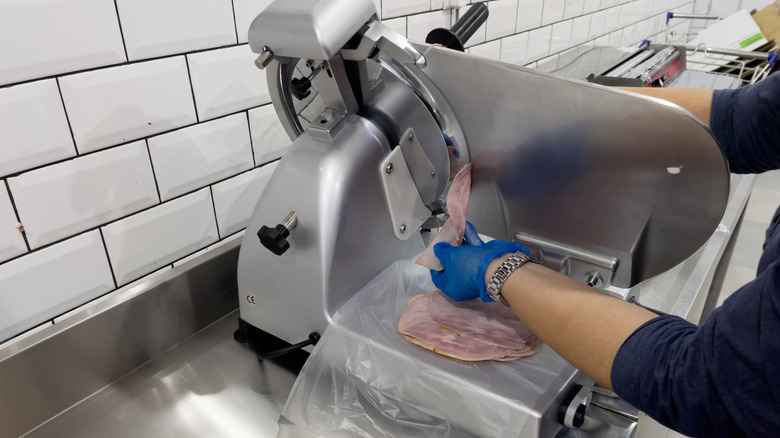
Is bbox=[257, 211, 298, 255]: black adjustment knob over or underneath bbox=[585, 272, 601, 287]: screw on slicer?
over

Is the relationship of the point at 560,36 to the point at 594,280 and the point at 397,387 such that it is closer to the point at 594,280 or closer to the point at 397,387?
the point at 594,280

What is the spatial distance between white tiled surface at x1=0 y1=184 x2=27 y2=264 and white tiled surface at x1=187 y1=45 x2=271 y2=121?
278 millimetres

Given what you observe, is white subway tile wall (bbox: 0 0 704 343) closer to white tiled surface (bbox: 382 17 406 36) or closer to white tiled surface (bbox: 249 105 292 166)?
white tiled surface (bbox: 249 105 292 166)

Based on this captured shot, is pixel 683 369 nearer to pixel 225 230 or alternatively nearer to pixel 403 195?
pixel 403 195

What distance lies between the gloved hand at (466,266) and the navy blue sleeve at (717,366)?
17 centimetres

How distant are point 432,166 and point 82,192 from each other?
0.46 metres

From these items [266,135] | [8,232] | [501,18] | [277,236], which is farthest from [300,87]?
[501,18]

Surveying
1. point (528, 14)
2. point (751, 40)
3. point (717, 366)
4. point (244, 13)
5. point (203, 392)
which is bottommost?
point (203, 392)

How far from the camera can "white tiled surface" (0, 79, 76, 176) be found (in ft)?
2.02

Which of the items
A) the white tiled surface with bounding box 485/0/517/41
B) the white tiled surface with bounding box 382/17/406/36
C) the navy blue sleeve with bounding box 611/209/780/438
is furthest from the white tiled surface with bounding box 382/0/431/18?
the navy blue sleeve with bounding box 611/209/780/438

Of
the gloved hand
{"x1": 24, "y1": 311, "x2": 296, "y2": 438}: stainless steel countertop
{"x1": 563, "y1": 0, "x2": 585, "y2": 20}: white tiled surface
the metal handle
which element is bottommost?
{"x1": 24, "y1": 311, "x2": 296, "y2": 438}: stainless steel countertop

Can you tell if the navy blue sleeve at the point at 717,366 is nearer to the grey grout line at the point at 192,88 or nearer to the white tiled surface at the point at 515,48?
the grey grout line at the point at 192,88

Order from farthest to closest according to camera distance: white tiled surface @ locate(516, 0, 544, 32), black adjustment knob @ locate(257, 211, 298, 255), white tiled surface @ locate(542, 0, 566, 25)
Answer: white tiled surface @ locate(542, 0, 566, 25) → white tiled surface @ locate(516, 0, 544, 32) → black adjustment knob @ locate(257, 211, 298, 255)

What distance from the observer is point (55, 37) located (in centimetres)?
63
